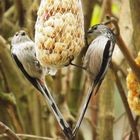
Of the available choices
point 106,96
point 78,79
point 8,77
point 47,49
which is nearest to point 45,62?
point 47,49

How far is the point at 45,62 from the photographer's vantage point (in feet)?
2.19

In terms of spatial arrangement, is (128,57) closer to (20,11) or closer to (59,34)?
(59,34)

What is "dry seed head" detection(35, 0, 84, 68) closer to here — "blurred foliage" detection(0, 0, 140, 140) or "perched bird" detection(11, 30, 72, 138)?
"perched bird" detection(11, 30, 72, 138)

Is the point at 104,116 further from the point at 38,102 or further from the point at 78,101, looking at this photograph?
the point at 78,101

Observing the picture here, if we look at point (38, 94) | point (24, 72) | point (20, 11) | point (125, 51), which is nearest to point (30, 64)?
point (24, 72)

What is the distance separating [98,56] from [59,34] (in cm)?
6

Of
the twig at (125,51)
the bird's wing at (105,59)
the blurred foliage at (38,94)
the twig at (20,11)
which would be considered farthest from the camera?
the twig at (20,11)

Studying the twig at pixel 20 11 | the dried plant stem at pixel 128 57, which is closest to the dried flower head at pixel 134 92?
the dried plant stem at pixel 128 57

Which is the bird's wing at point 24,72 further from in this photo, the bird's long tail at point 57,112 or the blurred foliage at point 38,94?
the blurred foliage at point 38,94

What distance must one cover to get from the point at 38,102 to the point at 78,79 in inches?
7.2

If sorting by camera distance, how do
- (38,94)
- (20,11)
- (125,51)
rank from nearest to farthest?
(125,51)
(38,94)
(20,11)

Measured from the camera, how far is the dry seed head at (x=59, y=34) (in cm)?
66

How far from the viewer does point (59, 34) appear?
0.67m

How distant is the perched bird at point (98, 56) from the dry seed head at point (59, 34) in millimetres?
20
